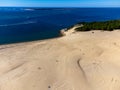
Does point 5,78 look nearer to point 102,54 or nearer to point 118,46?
point 102,54

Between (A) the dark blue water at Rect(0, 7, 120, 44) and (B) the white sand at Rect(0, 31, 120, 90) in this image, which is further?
(A) the dark blue water at Rect(0, 7, 120, 44)

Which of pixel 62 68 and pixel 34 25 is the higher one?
pixel 62 68

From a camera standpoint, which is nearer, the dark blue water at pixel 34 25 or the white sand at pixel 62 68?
the white sand at pixel 62 68

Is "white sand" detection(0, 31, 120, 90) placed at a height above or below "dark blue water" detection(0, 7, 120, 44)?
above

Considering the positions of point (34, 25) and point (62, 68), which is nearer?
point (62, 68)

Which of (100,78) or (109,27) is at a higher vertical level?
(100,78)

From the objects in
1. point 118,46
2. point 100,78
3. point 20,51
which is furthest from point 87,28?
point 100,78

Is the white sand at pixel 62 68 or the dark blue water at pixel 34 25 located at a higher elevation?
the white sand at pixel 62 68

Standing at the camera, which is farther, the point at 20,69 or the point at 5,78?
the point at 20,69
